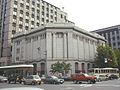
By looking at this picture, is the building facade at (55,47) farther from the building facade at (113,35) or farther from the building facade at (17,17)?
the building facade at (113,35)

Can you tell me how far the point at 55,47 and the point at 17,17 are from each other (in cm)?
2146

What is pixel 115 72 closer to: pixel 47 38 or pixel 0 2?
pixel 47 38

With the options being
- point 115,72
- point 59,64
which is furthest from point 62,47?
point 115,72

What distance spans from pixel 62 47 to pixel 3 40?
77.5 feet

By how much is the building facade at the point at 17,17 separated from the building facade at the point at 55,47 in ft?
17.9

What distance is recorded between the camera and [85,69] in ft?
191

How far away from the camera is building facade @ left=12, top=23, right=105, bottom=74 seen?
52856 millimetres

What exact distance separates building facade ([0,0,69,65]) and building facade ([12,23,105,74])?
5.45m

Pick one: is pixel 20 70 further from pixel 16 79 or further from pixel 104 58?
pixel 104 58

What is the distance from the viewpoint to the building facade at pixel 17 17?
6619 cm

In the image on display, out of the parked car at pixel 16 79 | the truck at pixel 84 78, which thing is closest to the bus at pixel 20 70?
the parked car at pixel 16 79

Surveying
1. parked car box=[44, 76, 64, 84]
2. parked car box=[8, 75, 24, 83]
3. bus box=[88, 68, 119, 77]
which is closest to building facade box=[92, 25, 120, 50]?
bus box=[88, 68, 119, 77]

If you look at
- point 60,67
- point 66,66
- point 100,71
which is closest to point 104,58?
point 100,71

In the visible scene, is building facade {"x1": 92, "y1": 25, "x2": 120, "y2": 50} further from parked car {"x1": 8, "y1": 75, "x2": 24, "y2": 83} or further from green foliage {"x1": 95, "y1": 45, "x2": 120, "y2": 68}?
parked car {"x1": 8, "y1": 75, "x2": 24, "y2": 83}
